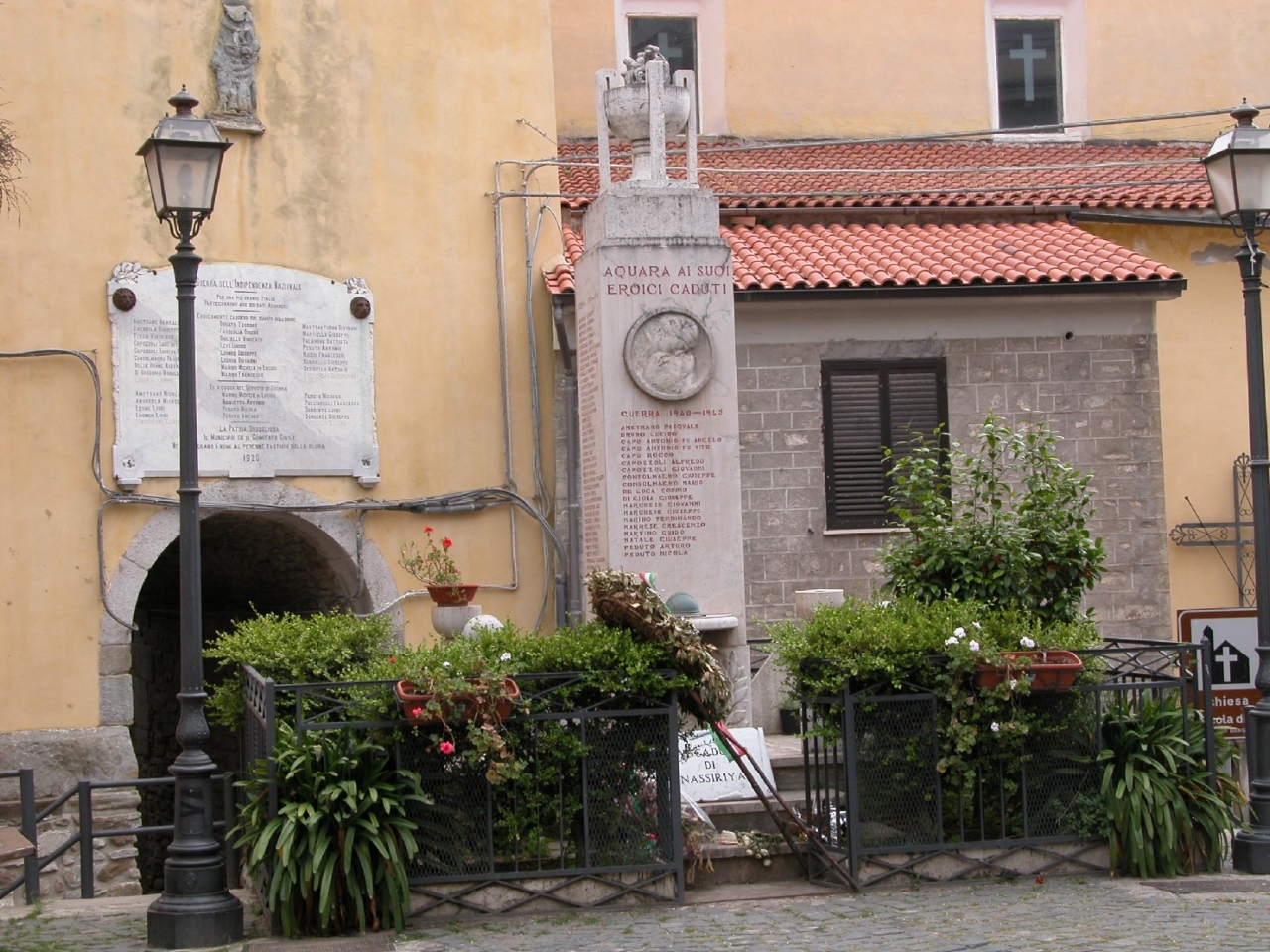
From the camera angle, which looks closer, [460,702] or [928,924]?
[928,924]

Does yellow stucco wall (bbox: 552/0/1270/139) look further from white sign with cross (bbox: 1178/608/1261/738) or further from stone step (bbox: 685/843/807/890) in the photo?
stone step (bbox: 685/843/807/890)

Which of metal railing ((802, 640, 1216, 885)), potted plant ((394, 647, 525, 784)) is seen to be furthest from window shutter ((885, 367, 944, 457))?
potted plant ((394, 647, 525, 784))

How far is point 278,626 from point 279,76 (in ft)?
20.4

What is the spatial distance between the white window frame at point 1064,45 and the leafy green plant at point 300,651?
13497mm

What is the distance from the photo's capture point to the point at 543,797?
8453mm

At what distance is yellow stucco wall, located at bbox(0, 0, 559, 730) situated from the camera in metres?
13.2

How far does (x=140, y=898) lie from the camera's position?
9.73 m

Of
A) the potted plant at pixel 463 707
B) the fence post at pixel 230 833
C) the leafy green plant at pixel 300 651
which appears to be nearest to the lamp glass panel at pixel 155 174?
the leafy green plant at pixel 300 651

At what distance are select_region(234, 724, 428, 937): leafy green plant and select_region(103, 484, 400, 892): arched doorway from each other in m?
5.66

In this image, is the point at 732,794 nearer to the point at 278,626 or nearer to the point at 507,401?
the point at 278,626

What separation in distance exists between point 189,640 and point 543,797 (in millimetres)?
1880

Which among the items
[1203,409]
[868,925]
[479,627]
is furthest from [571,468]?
[1203,409]

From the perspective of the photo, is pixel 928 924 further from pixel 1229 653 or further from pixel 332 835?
pixel 1229 653

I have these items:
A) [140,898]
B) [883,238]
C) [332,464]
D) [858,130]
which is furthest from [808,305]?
[140,898]
